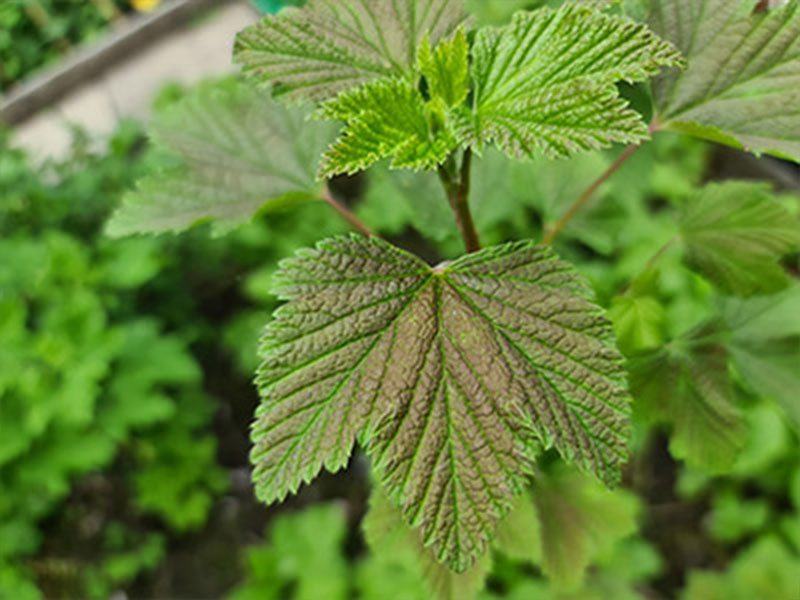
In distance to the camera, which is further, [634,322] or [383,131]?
[634,322]

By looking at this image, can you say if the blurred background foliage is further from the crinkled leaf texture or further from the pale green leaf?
the crinkled leaf texture

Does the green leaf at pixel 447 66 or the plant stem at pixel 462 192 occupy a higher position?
the green leaf at pixel 447 66

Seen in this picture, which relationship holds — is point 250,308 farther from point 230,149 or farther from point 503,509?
point 503,509

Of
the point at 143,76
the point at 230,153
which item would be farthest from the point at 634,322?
the point at 143,76

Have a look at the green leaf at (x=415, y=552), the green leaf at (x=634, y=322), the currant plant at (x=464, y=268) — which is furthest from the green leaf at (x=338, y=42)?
the green leaf at (x=415, y=552)

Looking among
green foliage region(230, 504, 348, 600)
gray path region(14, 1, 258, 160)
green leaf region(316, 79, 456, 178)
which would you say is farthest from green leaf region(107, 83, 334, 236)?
gray path region(14, 1, 258, 160)

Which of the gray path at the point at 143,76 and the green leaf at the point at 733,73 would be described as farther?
the gray path at the point at 143,76

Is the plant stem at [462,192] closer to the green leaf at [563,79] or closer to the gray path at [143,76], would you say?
the green leaf at [563,79]

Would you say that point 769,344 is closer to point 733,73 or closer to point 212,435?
point 733,73
